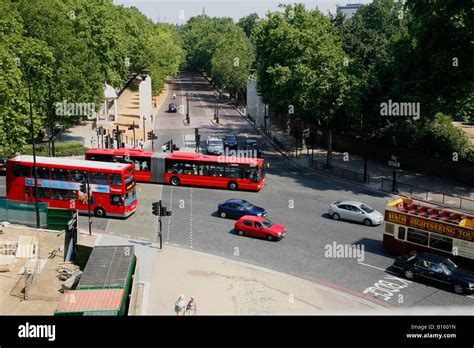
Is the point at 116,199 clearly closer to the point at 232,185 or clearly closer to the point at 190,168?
the point at 190,168

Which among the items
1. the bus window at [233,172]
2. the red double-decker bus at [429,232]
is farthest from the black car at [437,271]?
the bus window at [233,172]

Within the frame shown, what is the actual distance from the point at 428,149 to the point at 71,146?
34320mm

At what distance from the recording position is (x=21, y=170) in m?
36.8

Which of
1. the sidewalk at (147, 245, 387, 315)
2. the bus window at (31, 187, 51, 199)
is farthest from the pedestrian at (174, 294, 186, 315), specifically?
the bus window at (31, 187, 51, 199)

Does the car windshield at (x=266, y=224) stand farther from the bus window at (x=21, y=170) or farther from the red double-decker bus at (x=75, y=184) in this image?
the bus window at (x=21, y=170)

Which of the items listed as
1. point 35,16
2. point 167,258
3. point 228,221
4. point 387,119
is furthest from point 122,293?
point 35,16

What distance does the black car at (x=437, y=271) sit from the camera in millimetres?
25266

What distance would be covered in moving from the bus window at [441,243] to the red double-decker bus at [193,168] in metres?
16.7

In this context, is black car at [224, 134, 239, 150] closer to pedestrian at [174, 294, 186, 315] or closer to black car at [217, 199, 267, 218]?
black car at [217, 199, 267, 218]

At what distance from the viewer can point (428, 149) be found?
163 feet

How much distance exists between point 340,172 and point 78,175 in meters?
23.3

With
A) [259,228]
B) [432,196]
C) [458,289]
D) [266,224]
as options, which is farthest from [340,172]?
[458,289]

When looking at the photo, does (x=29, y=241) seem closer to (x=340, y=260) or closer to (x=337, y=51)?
(x=340, y=260)

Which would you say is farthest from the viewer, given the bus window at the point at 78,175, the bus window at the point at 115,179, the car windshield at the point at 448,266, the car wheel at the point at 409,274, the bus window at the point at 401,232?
the bus window at the point at 78,175
